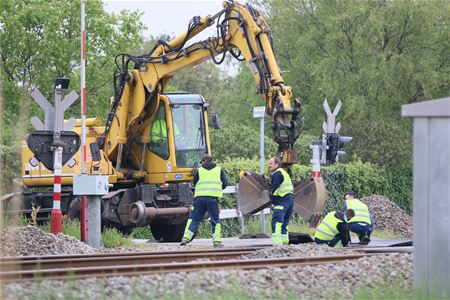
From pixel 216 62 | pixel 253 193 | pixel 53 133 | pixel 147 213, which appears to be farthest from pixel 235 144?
pixel 53 133

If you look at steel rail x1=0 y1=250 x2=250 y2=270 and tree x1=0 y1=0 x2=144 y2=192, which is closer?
steel rail x1=0 y1=250 x2=250 y2=270

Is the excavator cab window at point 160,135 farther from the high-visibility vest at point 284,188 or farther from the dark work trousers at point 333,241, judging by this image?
the dark work trousers at point 333,241

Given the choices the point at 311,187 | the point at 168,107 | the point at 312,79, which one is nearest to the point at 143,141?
the point at 168,107

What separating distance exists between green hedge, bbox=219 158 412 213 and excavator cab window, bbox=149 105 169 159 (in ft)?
13.5

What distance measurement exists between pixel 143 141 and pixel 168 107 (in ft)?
3.65

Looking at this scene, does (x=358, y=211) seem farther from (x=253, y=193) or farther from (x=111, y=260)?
(x=111, y=260)

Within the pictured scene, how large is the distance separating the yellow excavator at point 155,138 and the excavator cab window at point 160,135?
2 cm

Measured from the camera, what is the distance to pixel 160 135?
22.9 metres

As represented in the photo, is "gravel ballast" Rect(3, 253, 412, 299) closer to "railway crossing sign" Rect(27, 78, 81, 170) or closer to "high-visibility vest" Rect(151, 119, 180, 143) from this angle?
"railway crossing sign" Rect(27, 78, 81, 170)

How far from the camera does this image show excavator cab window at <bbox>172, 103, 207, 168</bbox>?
22797 mm

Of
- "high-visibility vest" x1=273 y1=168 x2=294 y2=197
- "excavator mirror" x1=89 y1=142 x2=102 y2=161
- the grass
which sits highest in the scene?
"excavator mirror" x1=89 y1=142 x2=102 y2=161

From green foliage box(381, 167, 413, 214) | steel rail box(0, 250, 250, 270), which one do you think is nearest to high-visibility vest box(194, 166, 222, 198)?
steel rail box(0, 250, 250, 270)

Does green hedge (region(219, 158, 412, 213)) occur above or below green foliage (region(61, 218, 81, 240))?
above

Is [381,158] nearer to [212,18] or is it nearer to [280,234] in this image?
[212,18]
